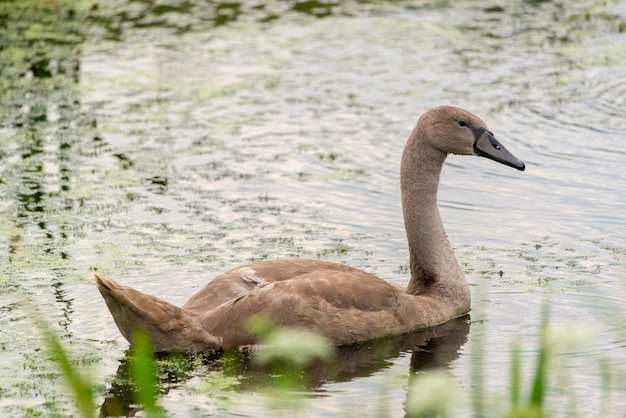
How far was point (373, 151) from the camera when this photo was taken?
12.5 m

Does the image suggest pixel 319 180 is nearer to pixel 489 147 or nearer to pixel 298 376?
pixel 489 147

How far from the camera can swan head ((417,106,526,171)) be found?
27.8 feet

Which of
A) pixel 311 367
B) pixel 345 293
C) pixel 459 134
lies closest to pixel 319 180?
pixel 459 134

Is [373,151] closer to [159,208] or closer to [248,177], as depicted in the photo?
[248,177]

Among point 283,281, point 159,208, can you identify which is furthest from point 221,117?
point 283,281

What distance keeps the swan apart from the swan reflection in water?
79 millimetres

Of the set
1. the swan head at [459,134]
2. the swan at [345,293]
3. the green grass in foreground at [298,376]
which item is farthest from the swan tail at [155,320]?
the swan head at [459,134]

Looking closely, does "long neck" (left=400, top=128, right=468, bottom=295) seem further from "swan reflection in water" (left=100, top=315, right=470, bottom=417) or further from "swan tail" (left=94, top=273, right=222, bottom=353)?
"swan tail" (left=94, top=273, right=222, bottom=353)

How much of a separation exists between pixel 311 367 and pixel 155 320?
0.91 metres

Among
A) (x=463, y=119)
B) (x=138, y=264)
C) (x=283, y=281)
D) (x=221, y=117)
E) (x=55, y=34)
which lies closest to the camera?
(x=283, y=281)

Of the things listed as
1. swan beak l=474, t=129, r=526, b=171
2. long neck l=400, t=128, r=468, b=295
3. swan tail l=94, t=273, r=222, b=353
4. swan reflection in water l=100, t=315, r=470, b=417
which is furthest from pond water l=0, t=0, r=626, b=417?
swan beak l=474, t=129, r=526, b=171

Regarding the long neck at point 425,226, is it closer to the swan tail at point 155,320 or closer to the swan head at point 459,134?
the swan head at point 459,134

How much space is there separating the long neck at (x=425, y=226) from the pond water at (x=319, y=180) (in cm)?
34

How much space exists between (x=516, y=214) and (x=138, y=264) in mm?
3070
